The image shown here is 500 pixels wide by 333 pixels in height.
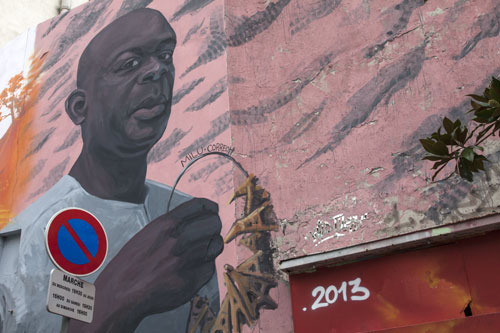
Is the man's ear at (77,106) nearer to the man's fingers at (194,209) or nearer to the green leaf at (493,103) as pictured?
the man's fingers at (194,209)

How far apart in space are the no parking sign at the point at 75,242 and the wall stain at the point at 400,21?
4.10 m

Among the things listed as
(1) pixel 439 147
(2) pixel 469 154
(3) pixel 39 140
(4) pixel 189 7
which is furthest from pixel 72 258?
(3) pixel 39 140

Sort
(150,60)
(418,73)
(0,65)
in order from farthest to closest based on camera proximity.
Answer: (0,65) < (150,60) < (418,73)

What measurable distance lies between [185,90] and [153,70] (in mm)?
739

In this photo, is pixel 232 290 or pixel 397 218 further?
pixel 232 290

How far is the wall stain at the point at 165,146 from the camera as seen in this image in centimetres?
781

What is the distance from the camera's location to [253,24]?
7789 millimetres

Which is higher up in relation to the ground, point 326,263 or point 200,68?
point 200,68

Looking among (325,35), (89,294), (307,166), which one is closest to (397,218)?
(307,166)

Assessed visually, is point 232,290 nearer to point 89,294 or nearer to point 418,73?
point 89,294

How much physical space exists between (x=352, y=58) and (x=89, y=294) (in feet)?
14.2

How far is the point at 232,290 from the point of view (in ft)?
21.5

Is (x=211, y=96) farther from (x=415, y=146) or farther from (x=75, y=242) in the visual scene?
(x=75, y=242)

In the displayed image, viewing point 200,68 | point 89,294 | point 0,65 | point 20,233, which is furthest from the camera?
point 0,65
